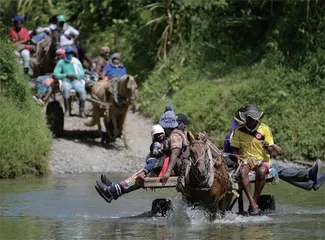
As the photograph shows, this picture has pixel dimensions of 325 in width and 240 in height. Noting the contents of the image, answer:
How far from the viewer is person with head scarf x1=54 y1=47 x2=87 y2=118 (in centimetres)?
2500

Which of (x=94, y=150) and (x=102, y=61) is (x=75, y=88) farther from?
(x=102, y=61)

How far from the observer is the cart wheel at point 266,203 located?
16672 mm

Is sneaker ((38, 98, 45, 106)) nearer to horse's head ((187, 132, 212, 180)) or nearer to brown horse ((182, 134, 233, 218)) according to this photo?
brown horse ((182, 134, 233, 218))

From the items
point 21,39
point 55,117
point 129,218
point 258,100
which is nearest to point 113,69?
point 55,117

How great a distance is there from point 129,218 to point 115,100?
8.56m

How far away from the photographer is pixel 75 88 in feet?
82.1

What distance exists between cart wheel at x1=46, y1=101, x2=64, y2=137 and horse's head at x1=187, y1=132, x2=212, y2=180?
421 inches

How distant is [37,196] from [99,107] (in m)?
6.28

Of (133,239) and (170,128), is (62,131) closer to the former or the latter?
(170,128)

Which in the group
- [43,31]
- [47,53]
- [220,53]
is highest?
[43,31]

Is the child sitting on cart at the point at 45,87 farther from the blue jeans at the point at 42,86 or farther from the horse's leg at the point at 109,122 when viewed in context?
the horse's leg at the point at 109,122

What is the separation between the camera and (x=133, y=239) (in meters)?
14.1

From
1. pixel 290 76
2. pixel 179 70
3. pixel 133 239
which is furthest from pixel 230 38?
pixel 133 239

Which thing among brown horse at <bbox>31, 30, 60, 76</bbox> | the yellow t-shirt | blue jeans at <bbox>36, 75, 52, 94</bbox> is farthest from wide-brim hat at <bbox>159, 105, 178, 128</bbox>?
brown horse at <bbox>31, 30, 60, 76</bbox>
